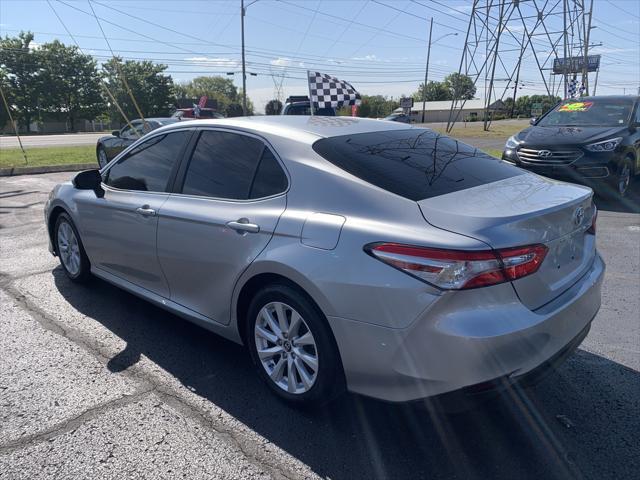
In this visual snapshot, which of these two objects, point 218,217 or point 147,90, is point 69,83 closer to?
point 147,90

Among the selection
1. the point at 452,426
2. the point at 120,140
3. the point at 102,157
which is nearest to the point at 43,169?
the point at 102,157

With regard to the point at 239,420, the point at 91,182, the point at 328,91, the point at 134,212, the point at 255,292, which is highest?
the point at 328,91

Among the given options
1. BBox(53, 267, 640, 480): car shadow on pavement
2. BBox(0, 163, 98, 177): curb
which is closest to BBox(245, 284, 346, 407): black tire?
BBox(53, 267, 640, 480): car shadow on pavement

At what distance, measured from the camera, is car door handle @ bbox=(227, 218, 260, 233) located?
2.76 meters

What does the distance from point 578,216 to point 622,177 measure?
6592mm

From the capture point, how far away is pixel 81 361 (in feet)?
10.9

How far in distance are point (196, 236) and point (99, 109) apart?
231 ft

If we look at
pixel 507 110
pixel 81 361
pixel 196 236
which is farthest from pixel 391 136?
pixel 507 110

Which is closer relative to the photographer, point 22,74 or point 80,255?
point 80,255

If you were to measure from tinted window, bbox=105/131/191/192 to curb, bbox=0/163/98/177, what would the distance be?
410 inches

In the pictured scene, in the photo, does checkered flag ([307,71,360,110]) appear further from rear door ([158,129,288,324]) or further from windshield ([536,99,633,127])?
rear door ([158,129,288,324])

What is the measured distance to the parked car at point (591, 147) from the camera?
309 inches

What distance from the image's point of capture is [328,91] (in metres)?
8.08

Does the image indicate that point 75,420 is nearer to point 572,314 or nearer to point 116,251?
point 116,251
